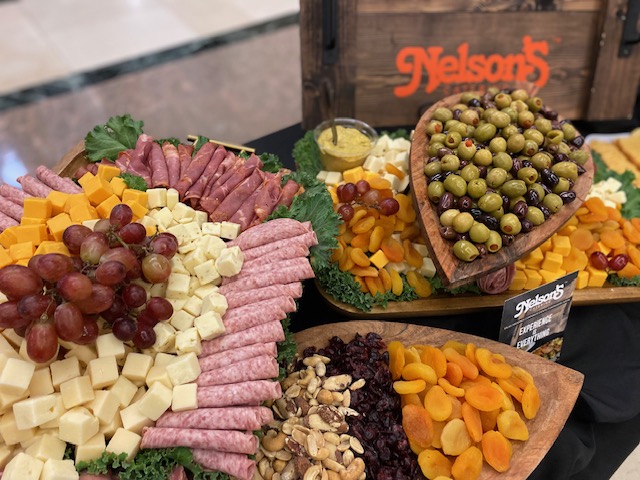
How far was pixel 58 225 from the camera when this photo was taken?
163cm

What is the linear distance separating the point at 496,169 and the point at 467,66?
97 cm

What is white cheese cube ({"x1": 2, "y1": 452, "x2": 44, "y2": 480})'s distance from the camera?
129 cm

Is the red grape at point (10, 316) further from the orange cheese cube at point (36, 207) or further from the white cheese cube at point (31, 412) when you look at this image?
the orange cheese cube at point (36, 207)

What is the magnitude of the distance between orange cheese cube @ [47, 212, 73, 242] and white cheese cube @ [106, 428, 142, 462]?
58 cm

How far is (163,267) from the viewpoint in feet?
4.98

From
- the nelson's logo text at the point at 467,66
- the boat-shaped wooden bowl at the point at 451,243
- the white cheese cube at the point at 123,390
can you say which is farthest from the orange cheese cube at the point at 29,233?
the nelson's logo text at the point at 467,66

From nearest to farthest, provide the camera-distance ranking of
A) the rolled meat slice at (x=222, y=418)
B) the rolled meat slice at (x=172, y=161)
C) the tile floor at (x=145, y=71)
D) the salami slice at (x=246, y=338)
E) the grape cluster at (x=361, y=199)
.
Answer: the rolled meat slice at (x=222, y=418)
the salami slice at (x=246, y=338)
the rolled meat slice at (x=172, y=161)
the grape cluster at (x=361, y=199)
the tile floor at (x=145, y=71)

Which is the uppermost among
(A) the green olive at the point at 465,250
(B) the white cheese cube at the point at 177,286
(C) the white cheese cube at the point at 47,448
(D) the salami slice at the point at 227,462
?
(B) the white cheese cube at the point at 177,286

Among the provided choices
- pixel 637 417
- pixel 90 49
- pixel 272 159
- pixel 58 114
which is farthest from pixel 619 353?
pixel 90 49

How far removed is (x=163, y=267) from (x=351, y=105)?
149 cm

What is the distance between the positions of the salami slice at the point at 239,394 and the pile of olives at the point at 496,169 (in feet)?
2.39

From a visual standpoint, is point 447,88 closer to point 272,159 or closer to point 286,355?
point 272,159

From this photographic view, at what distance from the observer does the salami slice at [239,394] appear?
1.40m

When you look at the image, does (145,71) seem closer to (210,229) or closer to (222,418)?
(210,229)
